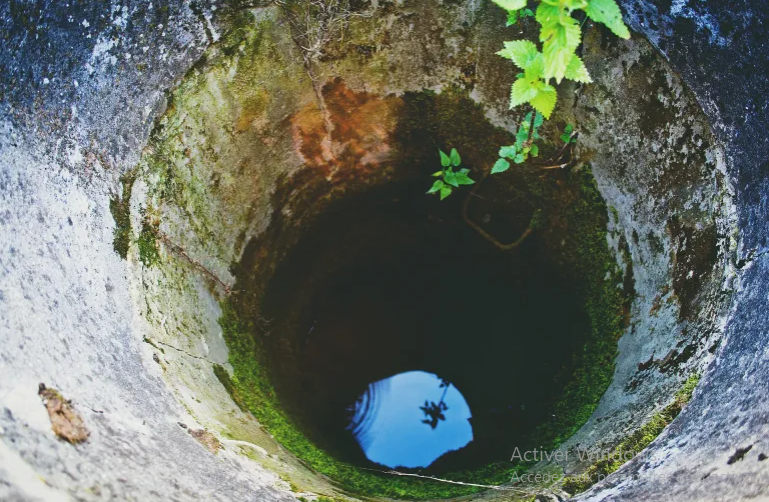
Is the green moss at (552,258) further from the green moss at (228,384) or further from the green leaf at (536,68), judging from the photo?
the green leaf at (536,68)

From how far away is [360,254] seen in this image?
333 cm

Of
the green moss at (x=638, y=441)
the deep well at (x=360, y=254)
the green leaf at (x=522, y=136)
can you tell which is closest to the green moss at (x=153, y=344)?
the deep well at (x=360, y=254)

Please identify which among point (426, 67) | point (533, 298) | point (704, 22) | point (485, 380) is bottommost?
point (485, 380)

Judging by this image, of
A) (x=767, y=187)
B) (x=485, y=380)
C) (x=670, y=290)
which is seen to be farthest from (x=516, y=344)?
(x=767, y=187)

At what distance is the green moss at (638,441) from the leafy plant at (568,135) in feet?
4.16

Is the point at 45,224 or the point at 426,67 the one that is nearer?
the point at 45,224

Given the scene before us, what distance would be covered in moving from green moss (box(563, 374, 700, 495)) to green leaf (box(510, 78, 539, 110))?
111 cm

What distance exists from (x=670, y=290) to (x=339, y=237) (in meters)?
1.84

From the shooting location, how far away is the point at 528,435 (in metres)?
2.62

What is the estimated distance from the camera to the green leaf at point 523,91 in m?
1.83

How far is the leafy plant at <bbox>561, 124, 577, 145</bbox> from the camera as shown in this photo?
2.51 meters

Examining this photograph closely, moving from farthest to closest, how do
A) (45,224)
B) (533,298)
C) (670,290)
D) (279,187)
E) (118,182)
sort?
(533,298) < (279,187) < (670,290) < (118,182) < (45,224)

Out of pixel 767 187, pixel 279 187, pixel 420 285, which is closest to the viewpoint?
pixel 767 187

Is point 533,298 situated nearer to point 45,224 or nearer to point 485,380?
point 485,380
